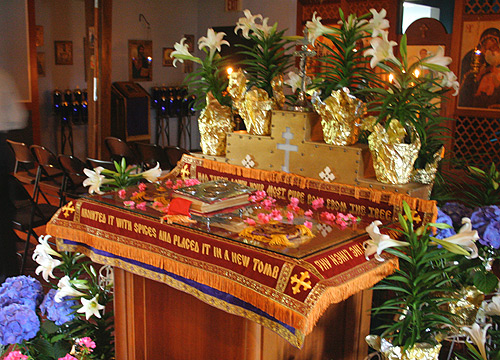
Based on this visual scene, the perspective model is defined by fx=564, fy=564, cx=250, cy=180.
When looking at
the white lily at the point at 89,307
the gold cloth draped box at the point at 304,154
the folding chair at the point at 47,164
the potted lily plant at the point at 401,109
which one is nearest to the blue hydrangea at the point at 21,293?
the white lily at the point at 89,307

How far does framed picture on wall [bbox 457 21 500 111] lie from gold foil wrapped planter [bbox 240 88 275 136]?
4.53 metres

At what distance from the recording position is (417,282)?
2068 millimetres

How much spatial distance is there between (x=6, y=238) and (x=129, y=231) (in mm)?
1715

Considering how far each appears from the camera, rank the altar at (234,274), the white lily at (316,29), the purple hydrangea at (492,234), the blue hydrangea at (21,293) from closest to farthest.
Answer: the altar at (234,274) < the purple hydrangea at (492,234) < the white lily at (316,29) < the blue hydrangea at (21,293)

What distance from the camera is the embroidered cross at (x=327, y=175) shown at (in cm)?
251

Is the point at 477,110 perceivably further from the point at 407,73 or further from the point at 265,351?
the point at 265,351

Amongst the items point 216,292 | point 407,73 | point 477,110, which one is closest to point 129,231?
point 216,292

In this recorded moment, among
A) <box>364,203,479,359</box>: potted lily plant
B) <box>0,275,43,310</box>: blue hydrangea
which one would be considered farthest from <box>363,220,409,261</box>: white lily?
<box>0,275,43,310</box>: blue hydrangea

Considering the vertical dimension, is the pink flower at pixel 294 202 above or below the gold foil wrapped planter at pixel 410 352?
above

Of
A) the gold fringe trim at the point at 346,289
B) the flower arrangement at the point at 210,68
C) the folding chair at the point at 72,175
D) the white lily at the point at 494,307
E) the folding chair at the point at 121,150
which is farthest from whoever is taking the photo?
the folding chair at the point at 121,150

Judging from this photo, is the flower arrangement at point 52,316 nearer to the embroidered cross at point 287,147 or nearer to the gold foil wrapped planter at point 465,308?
the embroidered cross at point 287,147

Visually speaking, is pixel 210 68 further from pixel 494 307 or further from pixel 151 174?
pixel 494 307

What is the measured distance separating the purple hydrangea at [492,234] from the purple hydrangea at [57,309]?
1955 millimetres

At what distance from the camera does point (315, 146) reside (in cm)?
258
